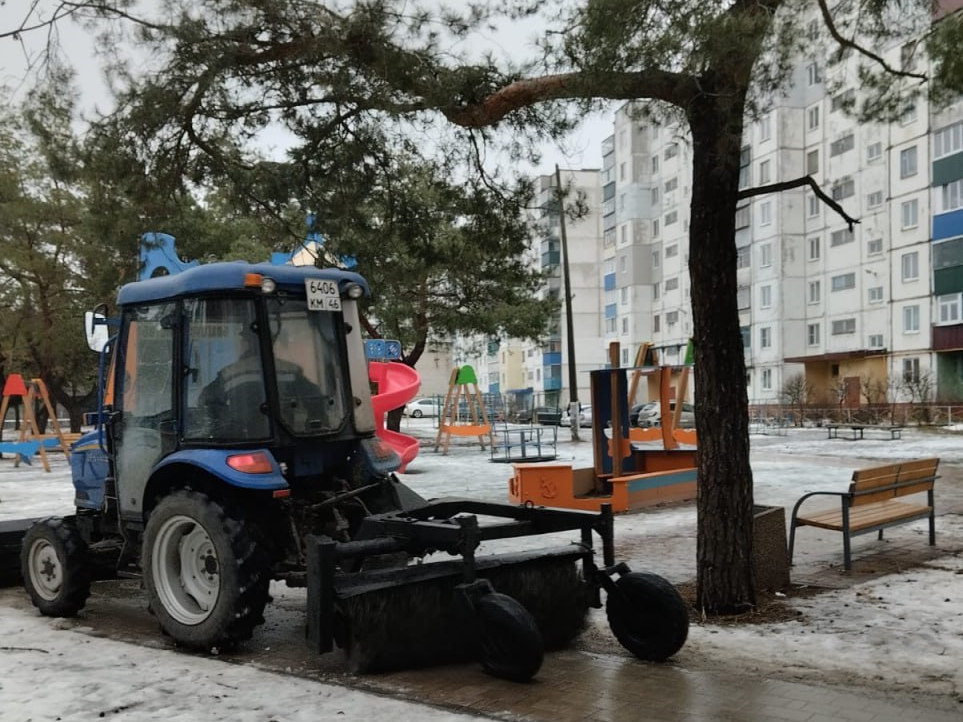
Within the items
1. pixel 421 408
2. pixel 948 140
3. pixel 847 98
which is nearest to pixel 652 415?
pixel 948 140

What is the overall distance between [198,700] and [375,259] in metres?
4.88

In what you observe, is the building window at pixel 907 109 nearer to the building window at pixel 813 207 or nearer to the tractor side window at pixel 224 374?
the tractor side window at pixel 224 374

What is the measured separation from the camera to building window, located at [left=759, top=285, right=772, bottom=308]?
175ft

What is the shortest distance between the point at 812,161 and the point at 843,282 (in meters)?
7.78

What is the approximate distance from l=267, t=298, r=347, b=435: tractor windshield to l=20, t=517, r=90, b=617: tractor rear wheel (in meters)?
2.03

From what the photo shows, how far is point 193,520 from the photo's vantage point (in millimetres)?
5809

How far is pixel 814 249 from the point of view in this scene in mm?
52062

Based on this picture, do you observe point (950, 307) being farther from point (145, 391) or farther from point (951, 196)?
point (145, 391)

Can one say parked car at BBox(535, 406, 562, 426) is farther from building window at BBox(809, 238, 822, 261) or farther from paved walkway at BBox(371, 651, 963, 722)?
paved walkway at BBox(371, 651, 963, 722)

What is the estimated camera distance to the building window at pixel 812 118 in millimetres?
51719

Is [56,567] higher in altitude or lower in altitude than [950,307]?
lower

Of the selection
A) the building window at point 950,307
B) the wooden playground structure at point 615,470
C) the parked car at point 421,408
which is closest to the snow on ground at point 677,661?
the wooden playground structure at point 615,470

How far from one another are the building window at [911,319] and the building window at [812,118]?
44.0 ft

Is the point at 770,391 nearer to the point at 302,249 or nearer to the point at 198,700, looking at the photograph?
the point at 302,249
